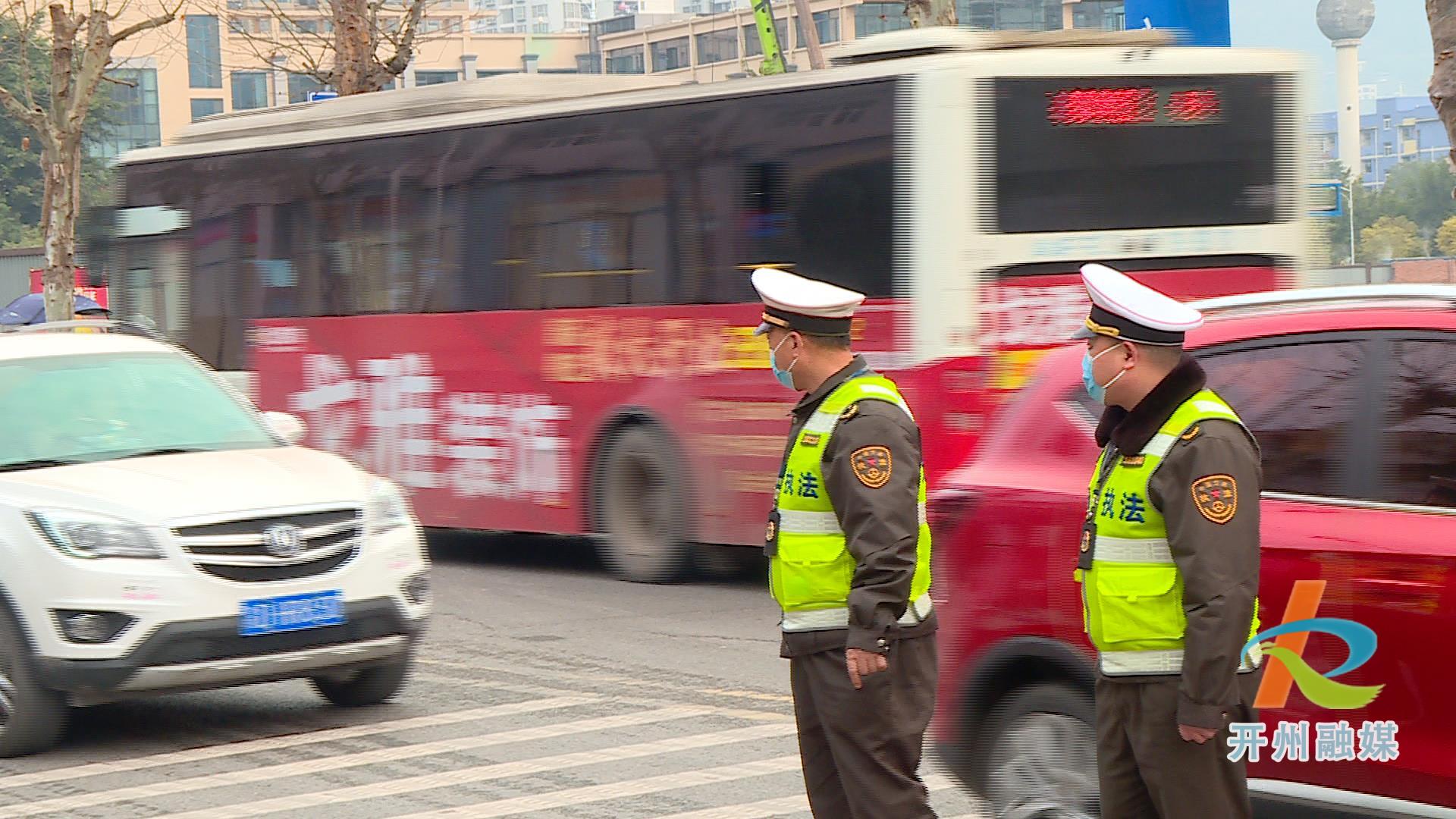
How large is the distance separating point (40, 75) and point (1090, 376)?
75.2m

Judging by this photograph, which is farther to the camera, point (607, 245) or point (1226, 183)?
point (607, 245)

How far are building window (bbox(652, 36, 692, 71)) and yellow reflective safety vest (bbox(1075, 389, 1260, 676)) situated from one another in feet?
390

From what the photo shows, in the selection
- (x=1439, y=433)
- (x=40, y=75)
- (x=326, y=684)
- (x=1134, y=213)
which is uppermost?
(x=40, y=75)

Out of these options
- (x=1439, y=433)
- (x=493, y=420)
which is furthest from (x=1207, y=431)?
(x=493, y=420)

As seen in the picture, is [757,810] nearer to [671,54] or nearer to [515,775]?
[515,775]

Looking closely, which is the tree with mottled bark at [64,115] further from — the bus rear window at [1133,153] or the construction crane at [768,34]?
the bus rear window at [1133,153]

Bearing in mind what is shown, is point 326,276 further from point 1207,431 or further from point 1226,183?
point 1207,431

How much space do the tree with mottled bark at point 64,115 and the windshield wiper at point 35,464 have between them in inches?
885

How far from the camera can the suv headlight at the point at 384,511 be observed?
8609 mm

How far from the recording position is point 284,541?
27.0 ft

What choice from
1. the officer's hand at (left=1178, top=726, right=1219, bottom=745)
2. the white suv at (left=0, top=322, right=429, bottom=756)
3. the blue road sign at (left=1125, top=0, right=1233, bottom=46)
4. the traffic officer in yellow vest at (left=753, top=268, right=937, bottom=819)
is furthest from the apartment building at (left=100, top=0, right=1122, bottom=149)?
the officer's hand at (left=1178, top=726, right=1219, bottom=745)

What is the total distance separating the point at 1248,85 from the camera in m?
12.0

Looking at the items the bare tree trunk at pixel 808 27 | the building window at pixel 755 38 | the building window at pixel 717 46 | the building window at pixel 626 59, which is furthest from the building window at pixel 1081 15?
the bare tree trunk at pixel 808 27

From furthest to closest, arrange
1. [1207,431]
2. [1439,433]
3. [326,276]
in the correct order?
[326,276] → [1439,433] → [1207,431]
